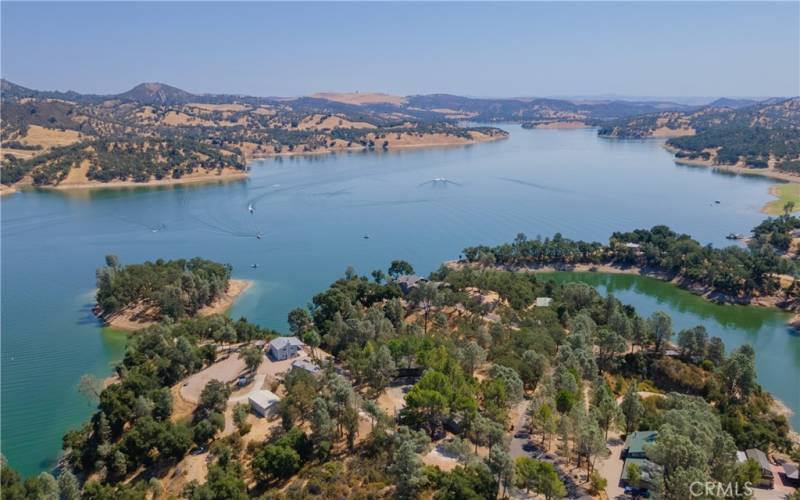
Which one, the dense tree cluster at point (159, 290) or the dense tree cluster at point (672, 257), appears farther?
the dense tree cluster at point (672, 257)

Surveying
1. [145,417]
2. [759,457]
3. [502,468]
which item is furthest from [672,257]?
[145,417]

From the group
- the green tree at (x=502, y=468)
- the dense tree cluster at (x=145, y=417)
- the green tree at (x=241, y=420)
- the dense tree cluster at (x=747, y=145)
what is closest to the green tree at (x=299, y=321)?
the dense tree cluster at (x=145, y=417)

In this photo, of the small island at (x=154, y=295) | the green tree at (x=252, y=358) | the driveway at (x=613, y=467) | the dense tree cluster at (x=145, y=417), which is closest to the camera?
the driveway at (x=613, y=467)

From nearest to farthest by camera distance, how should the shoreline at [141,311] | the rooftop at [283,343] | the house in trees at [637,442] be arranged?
1. the house in trees at [637,442]
2. the rooftop at [283,343]
3. the shoreline at [141,311]

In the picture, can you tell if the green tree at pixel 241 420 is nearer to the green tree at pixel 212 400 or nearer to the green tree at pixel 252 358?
the green tree at pixel 212 400

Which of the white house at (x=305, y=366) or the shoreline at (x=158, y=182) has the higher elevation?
the shoreline at (x=158, y=182)

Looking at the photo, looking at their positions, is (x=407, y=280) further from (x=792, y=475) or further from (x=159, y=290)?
(x=792, y=475)

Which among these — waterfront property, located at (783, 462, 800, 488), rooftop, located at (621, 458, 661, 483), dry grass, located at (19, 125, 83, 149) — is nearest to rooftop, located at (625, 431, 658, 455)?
rooftop, located at (621, 458, 661, 483)

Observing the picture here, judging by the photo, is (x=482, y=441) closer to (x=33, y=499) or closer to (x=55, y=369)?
(x=33, y=499)
